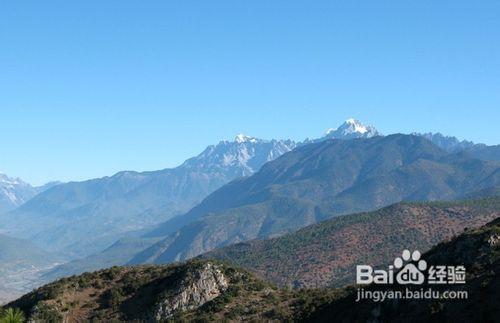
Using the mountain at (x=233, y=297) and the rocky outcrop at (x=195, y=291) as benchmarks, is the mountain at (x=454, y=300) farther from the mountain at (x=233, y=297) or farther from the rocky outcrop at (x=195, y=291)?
the rocky outcrop at (x=195, y=291)

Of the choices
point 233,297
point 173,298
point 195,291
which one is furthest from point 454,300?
point 173,298

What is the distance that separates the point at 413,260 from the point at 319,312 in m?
10.1

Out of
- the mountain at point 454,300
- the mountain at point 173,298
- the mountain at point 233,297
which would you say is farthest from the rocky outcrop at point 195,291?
the mountain at point 454,300

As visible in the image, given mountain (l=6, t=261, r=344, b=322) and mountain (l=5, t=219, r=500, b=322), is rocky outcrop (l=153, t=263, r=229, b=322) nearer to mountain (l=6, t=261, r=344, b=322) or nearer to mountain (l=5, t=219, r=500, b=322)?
mountain (l=6, t=261, r=344, b=322)

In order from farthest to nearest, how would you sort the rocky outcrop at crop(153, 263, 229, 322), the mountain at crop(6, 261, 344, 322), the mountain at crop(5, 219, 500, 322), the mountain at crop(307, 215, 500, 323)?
the rocky outcrop at crop(153, 263, 229, 322)
the mountain at crop(6, 261, 344, 322)
the mountain at crop(5, 219, 500, 322)
the mountain at crop(307, 215, 500, 323)

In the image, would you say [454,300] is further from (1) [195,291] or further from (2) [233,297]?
(1) [195,291]

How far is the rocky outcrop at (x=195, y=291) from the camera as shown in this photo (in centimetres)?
6088

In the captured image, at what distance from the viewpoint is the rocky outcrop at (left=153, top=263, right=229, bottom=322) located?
60.9 m

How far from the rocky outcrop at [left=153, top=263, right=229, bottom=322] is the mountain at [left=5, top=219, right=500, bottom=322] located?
11cm

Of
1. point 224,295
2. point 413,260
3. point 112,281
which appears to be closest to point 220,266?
point 224,295

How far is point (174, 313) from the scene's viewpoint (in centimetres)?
6034

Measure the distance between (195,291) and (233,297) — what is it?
460cm

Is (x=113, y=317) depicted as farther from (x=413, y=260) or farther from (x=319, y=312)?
(x=413, y=260)

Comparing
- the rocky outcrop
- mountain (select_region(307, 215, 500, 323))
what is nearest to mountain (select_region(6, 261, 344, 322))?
the rocky outcrop
